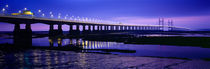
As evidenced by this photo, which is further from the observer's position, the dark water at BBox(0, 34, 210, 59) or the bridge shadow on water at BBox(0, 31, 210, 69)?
the dark water at BBox(0, 34, 210, 59)

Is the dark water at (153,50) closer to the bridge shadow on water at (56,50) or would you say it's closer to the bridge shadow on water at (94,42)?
the bridge shadow on water at (56,50)

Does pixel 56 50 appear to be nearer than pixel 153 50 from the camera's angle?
No

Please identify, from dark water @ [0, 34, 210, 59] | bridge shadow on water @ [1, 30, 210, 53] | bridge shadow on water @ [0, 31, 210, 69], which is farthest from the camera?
bridge shadow on water @ [1, 30, 210, 53]

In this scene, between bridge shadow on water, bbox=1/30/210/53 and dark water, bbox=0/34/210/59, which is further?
bridge shadow on water, bbox=1/30/210/53

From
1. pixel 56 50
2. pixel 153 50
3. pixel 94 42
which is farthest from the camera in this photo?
pixel 94 42

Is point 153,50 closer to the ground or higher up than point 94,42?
closer to the ground

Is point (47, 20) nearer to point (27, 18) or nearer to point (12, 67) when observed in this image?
point (27, 18)

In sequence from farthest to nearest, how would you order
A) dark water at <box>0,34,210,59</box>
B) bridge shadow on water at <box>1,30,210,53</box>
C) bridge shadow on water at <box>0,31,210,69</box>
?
bridge shadow on water at <box>1,30,210,53</box> < dark water at <box>0,34,210,59</box> < bridge shadow on water at <box>0,31,210,69</box>

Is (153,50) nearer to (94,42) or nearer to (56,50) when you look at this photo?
(56,50)

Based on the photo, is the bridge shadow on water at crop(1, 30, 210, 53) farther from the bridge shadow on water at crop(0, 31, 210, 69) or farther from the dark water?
the dark water

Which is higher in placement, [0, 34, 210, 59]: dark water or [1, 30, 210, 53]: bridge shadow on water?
[1, 30, 210, 53]: bridge shadow on water

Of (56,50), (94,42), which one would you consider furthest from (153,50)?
(94,42)

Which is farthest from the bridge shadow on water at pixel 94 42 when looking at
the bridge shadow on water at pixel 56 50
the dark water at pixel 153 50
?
the dark water at pixel 153 50

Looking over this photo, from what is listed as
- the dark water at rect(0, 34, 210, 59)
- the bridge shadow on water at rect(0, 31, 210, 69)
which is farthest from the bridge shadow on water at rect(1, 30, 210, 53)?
the dark water at rect(0, 34, 210, 59)
